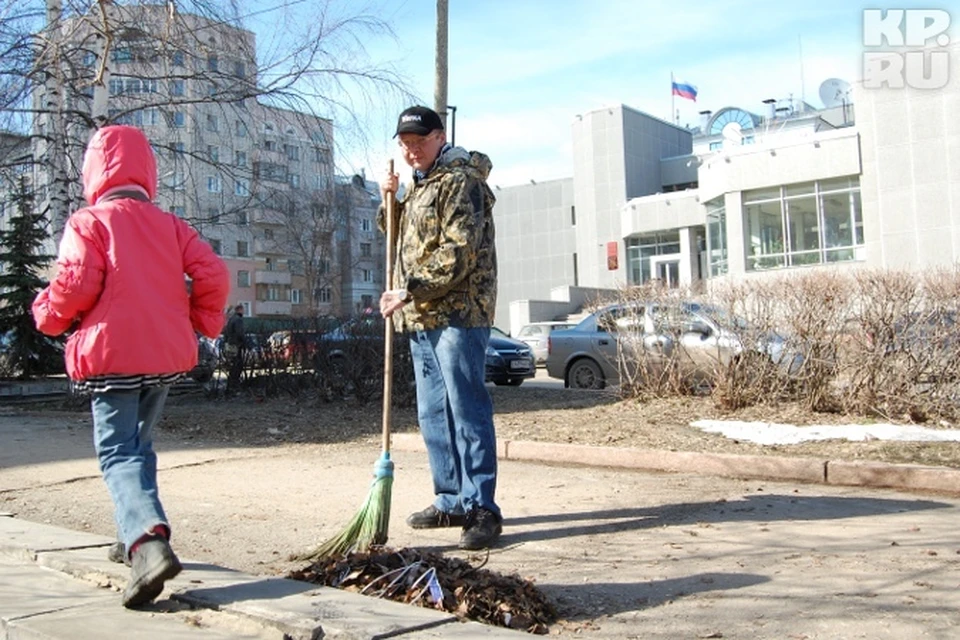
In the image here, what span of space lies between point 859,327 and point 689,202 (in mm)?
38330

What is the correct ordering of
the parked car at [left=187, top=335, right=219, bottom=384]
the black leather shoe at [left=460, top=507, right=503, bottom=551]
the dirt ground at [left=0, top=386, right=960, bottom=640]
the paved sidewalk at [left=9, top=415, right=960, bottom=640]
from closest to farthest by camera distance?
the paved sidewalk at [left=9, top=415, right=960, bottom=640] < the dirt ground at [left=0, top=386, right=960, bottom=640] < the black leather shoe at [left=460, top=507, right=503, bottom=551] < the parked car at [left=187, top=335, right=219, bottom=384]

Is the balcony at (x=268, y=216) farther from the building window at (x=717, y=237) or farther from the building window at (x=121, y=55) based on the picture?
the building window at (x=717, y=237)

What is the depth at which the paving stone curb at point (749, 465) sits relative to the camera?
567 cm

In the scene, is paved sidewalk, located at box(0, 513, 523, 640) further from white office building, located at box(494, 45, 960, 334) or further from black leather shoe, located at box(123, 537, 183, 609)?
white office building, located at box(494, 45, 960, 334)

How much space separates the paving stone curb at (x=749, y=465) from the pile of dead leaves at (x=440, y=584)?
3.12 metres

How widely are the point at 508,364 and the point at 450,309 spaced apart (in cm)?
1315

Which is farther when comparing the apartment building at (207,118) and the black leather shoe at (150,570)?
the apartment building at (207,118)

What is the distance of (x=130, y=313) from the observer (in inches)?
143

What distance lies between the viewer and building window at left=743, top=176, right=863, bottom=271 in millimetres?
33656

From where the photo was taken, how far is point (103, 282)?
363cm

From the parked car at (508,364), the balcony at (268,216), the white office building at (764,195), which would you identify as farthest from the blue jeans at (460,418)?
the white office building at (764,195)

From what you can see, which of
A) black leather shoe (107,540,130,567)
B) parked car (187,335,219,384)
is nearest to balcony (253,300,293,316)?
parked car (187,335,219,384)

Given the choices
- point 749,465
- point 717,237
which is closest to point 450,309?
point 749,465

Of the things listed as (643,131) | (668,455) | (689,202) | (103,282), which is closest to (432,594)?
(103,282)
